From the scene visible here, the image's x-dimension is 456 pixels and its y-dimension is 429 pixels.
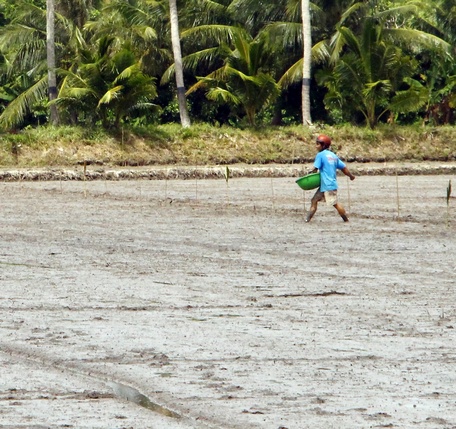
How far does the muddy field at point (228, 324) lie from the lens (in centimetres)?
538

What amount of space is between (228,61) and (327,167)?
17.0 meters

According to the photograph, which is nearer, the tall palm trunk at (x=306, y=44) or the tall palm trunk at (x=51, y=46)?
the tall palm trunk at (x=306, y=44)

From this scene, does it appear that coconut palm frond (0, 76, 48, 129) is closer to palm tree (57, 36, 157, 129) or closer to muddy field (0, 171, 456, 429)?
palm tree (57, 36, 157, 129)

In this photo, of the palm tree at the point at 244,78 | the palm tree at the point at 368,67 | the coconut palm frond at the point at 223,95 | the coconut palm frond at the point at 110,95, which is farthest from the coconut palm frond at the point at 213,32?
Answer: the coconut palm frond at the point at 110,95

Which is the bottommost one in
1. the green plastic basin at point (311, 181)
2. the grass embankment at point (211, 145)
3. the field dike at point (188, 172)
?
the field dike at point (188, 172)

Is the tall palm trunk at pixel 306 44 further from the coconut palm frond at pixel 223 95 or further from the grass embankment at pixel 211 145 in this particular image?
the coconut palm frond at pixel 223 95

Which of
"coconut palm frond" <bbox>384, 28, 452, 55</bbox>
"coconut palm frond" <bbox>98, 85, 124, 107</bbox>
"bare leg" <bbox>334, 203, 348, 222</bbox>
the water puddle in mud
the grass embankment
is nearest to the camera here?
the water puddle in mud

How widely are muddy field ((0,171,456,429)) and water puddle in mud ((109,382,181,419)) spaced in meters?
0.01

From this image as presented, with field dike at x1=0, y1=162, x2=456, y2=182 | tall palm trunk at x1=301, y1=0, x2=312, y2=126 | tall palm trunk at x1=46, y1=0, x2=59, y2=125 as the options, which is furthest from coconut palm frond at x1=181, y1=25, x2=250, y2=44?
field dike at x1=0, y1=162, x2=456, y2=182

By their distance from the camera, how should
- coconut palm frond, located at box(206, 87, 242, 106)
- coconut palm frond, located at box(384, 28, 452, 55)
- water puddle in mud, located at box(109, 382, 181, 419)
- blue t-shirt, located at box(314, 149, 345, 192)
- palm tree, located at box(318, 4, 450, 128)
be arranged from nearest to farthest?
water puddle in mud, located at box(109, 382, 181, 419) → blue t-shirt, located at box(314, 149, 345, 192) → coconut palm frond, located at box(206, 87, 242, 106) → palm tree, located at box(318, 4, 450, 128) → coconut palm frond, located at box(384, 28, 452, 55)

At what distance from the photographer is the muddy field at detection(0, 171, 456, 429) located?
17.7ft

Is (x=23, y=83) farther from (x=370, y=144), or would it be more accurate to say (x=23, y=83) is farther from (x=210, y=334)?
(x=210, y=334)

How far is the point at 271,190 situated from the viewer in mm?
23016

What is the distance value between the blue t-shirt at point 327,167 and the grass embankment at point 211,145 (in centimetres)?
1513
